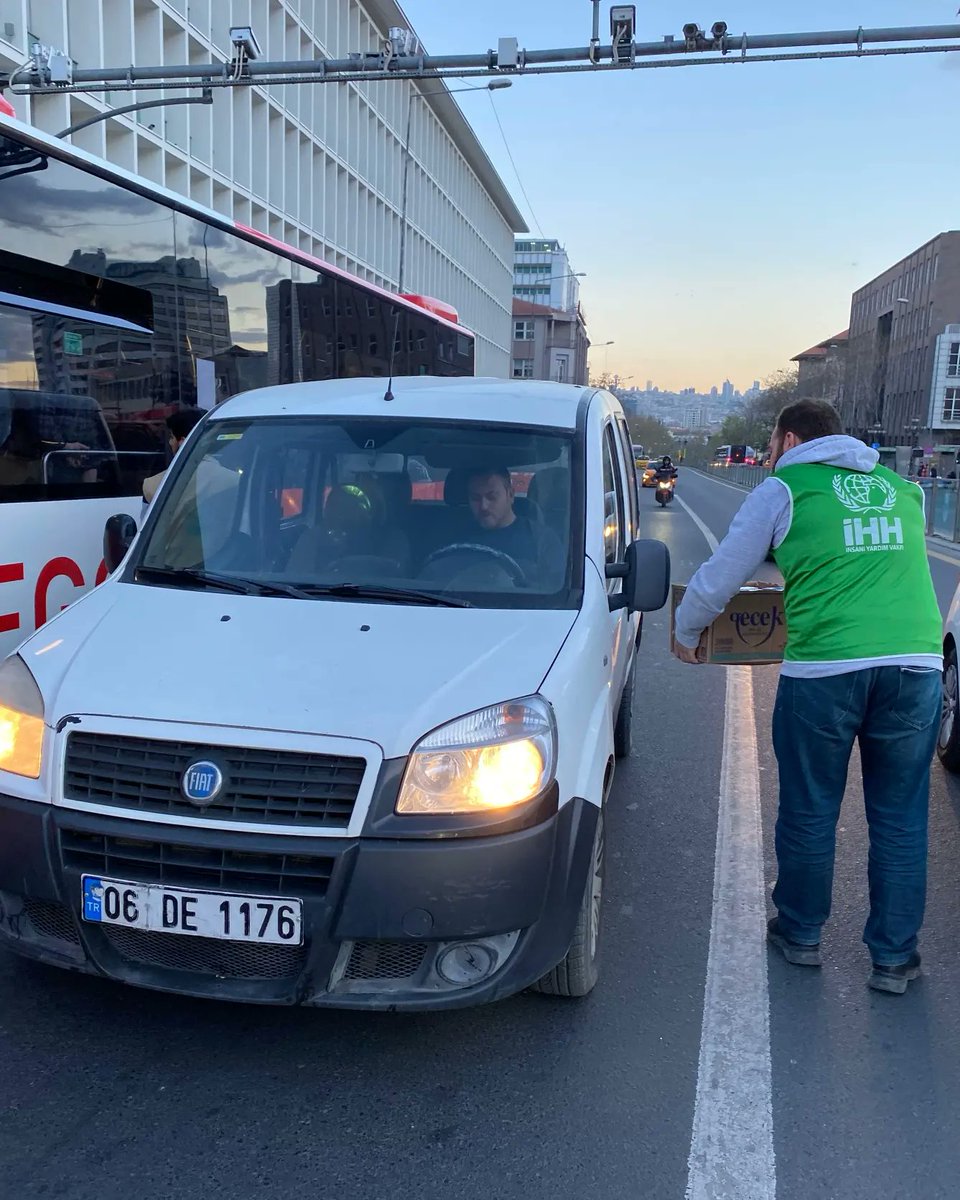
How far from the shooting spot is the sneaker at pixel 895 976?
3.59 m

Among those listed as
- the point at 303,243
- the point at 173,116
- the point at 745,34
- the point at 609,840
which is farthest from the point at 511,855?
the point at 303,243

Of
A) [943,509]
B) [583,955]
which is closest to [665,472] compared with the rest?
[943,509]

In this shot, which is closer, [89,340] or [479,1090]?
[479,1090]

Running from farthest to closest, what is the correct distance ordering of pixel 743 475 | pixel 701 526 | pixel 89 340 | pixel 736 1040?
1. pixel 743 475
2. pixel 701 526
3. pixel 89 340
4. pixel 736 1040

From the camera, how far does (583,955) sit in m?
3.30

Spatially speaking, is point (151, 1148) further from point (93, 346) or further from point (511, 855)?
point (93, 346)

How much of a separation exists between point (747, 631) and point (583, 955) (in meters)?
1.58

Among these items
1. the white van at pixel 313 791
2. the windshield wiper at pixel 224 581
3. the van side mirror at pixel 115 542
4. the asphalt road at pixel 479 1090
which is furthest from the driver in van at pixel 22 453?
the asphalt road at pixel 479 1090

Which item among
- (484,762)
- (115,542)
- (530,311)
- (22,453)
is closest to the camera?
(484,762)

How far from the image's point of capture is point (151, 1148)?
2668 millimetres

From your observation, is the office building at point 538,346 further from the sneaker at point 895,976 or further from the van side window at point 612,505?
the sneaker at point 895,976

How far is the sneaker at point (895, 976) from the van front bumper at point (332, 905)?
52.1 inches

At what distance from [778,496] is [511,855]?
160cm

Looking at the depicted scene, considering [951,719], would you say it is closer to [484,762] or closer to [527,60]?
[484,762]
